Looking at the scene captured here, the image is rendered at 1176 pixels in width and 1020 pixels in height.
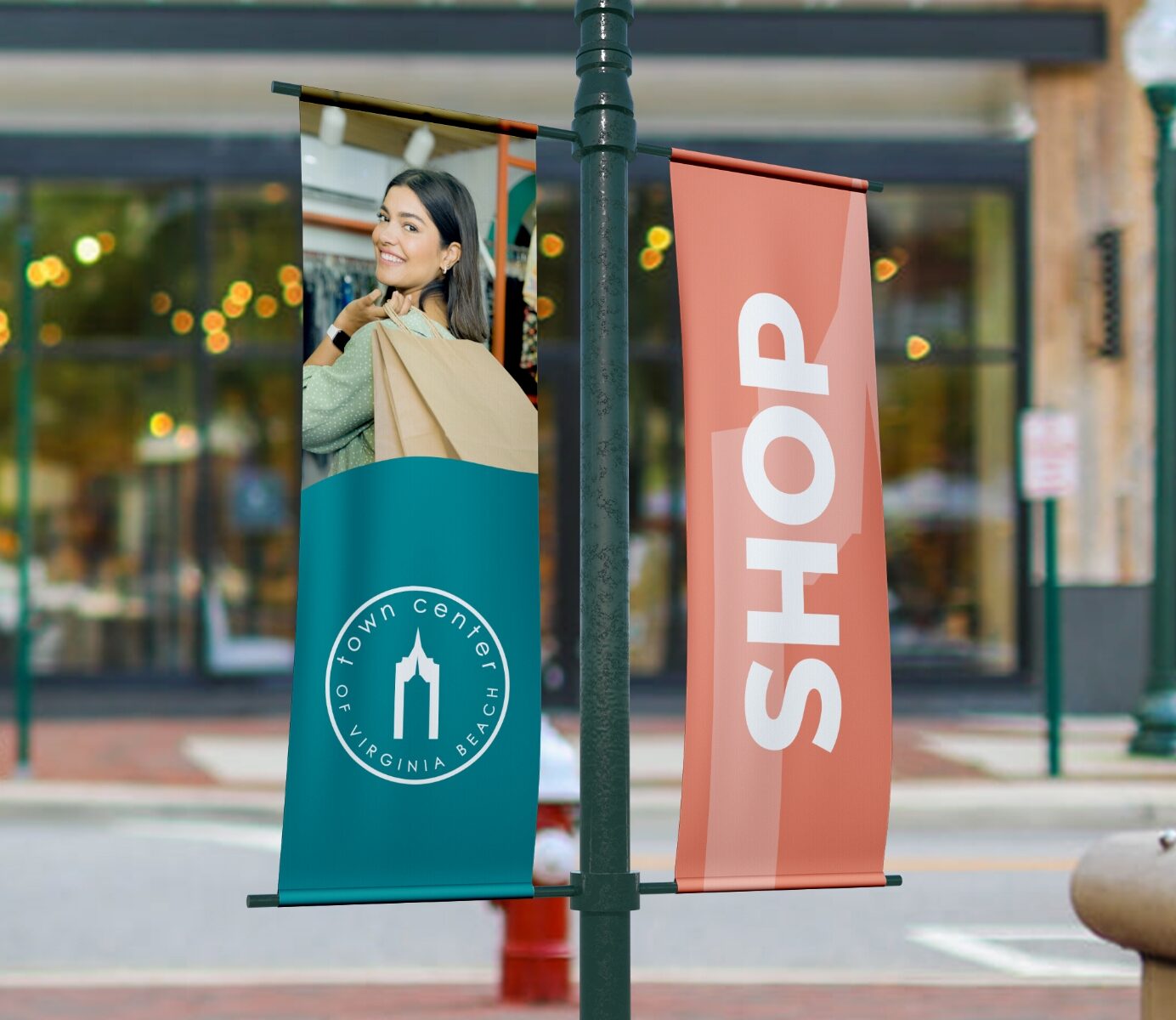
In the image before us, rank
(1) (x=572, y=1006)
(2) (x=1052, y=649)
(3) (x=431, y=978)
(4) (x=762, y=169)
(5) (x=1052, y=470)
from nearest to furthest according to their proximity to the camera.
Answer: (4) (x=762, y=169)
(1) (x=572, y=1006)
(3) (x=431, y=978)
(5) (x=1052, y=470)
(2) (x=1052, y=649)

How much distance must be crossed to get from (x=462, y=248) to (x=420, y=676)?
98 cm

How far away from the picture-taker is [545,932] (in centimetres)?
630

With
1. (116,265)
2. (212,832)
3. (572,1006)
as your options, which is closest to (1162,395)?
(212,832)

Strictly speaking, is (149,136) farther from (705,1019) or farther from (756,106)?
(705,1019)

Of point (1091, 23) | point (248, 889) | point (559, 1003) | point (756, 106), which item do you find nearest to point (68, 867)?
point (248, 889)

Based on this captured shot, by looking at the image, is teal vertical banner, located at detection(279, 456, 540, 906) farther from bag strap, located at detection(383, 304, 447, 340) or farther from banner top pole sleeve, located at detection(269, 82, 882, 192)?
banner top pole sleeve, located at detection(269, 82, 882, 192)

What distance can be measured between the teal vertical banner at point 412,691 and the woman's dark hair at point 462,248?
342mm

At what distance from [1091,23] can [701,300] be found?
15.0 meters

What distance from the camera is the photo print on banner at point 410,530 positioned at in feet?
12.0

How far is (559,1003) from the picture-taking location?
629 cm

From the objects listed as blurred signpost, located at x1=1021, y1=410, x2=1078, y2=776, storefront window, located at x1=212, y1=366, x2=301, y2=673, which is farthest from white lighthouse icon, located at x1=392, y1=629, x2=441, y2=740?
storefront window, located at x1=212, y1=366, x2=301, y2=673

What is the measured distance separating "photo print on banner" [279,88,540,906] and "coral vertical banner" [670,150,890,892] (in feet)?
1.34

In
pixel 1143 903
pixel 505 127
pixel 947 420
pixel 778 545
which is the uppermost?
pixel 947 420

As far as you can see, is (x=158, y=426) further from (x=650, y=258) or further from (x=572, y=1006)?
(x=572, y=1006)
